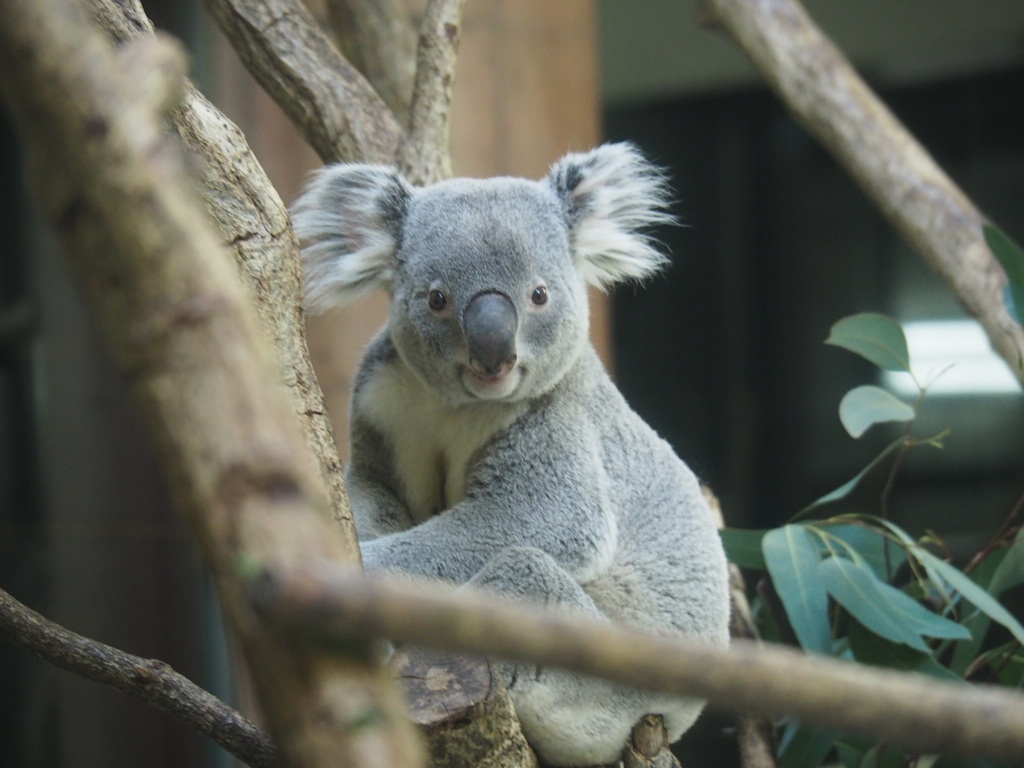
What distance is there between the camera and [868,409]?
2.56 m

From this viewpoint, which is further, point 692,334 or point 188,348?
point 692,334

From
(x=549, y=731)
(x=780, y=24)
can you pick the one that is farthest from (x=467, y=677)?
(x=780, y=24)

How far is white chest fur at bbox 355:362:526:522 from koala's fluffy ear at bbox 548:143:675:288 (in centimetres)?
48

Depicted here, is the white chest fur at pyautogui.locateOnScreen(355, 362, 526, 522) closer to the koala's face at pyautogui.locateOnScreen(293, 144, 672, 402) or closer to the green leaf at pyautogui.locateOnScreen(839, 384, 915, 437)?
the koala's face at pyautogui.locateOnScreen(293, 144, 672, 402)

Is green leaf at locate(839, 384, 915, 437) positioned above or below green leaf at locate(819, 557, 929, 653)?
above

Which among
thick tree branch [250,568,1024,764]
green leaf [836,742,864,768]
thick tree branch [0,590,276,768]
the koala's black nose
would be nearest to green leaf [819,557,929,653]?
green leaf [836,742,864,768]

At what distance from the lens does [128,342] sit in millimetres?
908

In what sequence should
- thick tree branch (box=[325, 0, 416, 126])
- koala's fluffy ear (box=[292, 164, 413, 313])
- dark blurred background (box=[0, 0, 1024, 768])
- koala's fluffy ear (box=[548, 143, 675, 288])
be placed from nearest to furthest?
koala's fluffy ear (box=[292, 164, 413, 313]) → koala's fluffy ear (box=[548, 143, 675, 288]) → thick tree branch (box=[325, 0, 416, 126]) → dark blurred background (box=[0, 0, 1024, 768])

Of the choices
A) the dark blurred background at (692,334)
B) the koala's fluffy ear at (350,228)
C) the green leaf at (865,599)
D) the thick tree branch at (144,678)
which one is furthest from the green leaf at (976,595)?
the dark blurred background at (692,334)

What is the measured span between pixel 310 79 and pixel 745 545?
1.58 m

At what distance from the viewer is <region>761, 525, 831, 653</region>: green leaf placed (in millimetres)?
2389

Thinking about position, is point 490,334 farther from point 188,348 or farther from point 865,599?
point 188,348

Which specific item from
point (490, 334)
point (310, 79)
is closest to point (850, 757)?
point (490, 334)

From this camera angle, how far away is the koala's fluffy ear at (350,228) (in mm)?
2469
